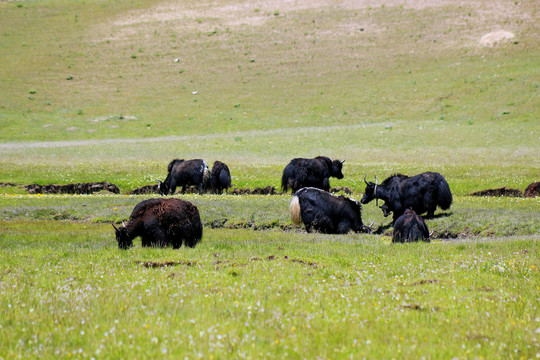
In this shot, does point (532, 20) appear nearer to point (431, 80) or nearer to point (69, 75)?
point (431, 80)

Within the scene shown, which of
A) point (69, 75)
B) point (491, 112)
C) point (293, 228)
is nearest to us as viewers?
point (293, 228)

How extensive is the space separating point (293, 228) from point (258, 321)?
13.6 metres

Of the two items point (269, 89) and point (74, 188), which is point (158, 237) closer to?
point (74, 188)

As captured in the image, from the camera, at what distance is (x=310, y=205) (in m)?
19.6

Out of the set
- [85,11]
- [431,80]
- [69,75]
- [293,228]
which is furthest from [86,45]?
[293,228]

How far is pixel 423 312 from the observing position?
7.15m

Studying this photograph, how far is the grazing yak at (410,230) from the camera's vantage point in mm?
15523

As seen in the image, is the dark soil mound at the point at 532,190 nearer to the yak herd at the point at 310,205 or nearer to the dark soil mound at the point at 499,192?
the dark soil mound at the point at 499,192

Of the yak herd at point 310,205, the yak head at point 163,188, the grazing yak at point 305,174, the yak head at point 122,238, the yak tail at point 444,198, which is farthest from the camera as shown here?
the yak head at point 163,188

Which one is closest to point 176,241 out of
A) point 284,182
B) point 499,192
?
point 284,182

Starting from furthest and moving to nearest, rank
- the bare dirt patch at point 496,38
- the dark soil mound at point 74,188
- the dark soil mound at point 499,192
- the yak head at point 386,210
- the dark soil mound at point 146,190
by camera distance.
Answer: the bare dirt patch at point 496,38
the dark soil mound at point 146,190
the dark soil mound at point 74,188
the dark soil mound at point 499,192
the yak head at point 386,210

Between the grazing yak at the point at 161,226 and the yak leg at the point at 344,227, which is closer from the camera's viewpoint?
the grazing yak at the point at 161,226

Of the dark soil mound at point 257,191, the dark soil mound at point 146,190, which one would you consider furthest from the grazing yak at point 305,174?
the dark soil mound at point 146,190

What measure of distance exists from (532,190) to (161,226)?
1759 centimetres
